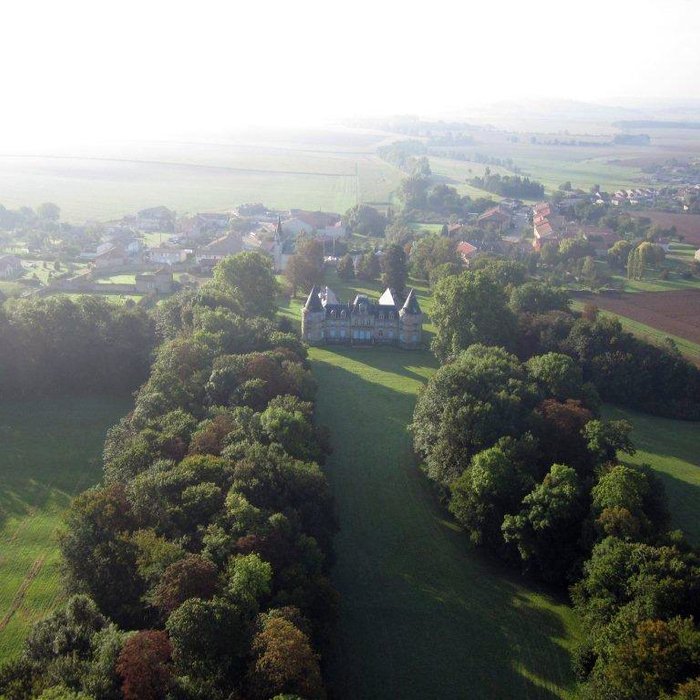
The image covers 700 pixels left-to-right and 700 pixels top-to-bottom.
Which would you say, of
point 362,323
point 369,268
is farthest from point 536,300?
point 369,268

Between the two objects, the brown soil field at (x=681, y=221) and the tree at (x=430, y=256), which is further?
the brown soil field at (x=681, y=221)

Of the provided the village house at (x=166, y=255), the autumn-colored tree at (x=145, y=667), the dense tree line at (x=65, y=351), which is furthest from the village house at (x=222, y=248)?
the autumn-colored tree at (x=145, y=667)

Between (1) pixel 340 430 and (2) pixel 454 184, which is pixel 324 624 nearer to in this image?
(1) pixel 340 430

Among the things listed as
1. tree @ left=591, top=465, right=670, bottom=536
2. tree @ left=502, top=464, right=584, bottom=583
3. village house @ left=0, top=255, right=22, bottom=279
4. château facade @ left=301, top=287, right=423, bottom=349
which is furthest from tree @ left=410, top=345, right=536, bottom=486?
village house @ left=0, top=255, right=22, bottom=279

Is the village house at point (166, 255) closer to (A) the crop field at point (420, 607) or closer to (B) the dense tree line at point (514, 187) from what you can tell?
(A) the crop field at point (420, 607)

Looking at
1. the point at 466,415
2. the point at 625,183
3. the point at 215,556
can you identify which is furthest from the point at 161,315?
the point at 625,183
